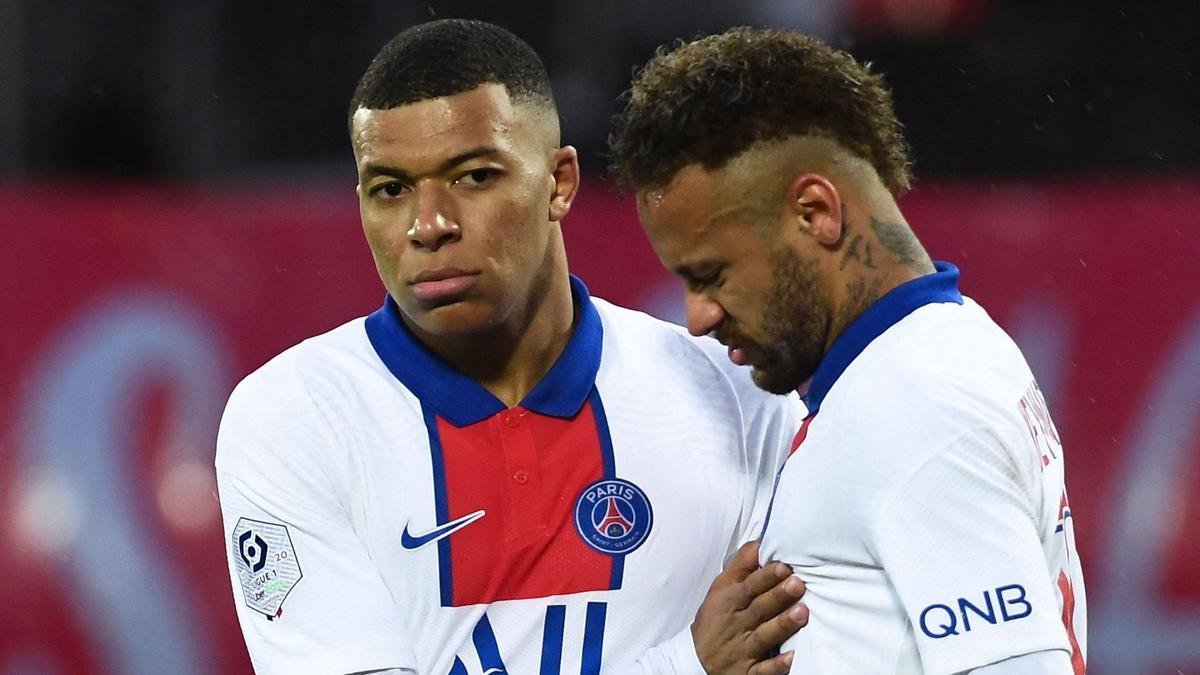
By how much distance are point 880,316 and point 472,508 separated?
0.76 metres

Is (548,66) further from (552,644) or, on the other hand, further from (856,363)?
(856,363)

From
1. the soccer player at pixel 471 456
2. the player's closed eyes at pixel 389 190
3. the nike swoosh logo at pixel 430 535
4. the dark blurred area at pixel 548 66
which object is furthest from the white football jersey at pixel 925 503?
the dark blurred area at pixel 548 66

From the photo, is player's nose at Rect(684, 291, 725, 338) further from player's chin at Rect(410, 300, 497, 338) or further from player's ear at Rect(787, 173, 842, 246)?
player's chin at Rect(410, 300, 497, 338)

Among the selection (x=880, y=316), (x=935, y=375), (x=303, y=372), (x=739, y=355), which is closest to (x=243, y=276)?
(x=303, y=372)

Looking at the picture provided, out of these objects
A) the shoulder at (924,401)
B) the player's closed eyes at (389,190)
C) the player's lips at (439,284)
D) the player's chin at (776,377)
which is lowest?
the shoulder at (924,401)

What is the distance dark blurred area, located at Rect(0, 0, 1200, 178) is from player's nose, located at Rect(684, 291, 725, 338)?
3075 mm

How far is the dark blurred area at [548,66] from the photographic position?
17.9 ft

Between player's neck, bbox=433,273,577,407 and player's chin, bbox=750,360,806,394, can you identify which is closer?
player's chin, bbox=750,360,806,394

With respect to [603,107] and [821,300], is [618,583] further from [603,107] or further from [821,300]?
[603,107]

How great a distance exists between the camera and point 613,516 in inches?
113

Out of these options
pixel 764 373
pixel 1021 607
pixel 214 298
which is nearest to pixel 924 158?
pixel 214 298

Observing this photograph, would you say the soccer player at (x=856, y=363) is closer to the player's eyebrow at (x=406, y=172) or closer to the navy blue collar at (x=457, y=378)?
the player's eyebrow at (x=406, y=172)

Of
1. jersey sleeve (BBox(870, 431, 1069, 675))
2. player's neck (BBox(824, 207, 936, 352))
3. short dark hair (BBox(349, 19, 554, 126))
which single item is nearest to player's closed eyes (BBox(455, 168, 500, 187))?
short dark hair (BBox(349, 19, 554, 126))

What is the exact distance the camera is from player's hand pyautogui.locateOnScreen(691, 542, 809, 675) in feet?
8.05
